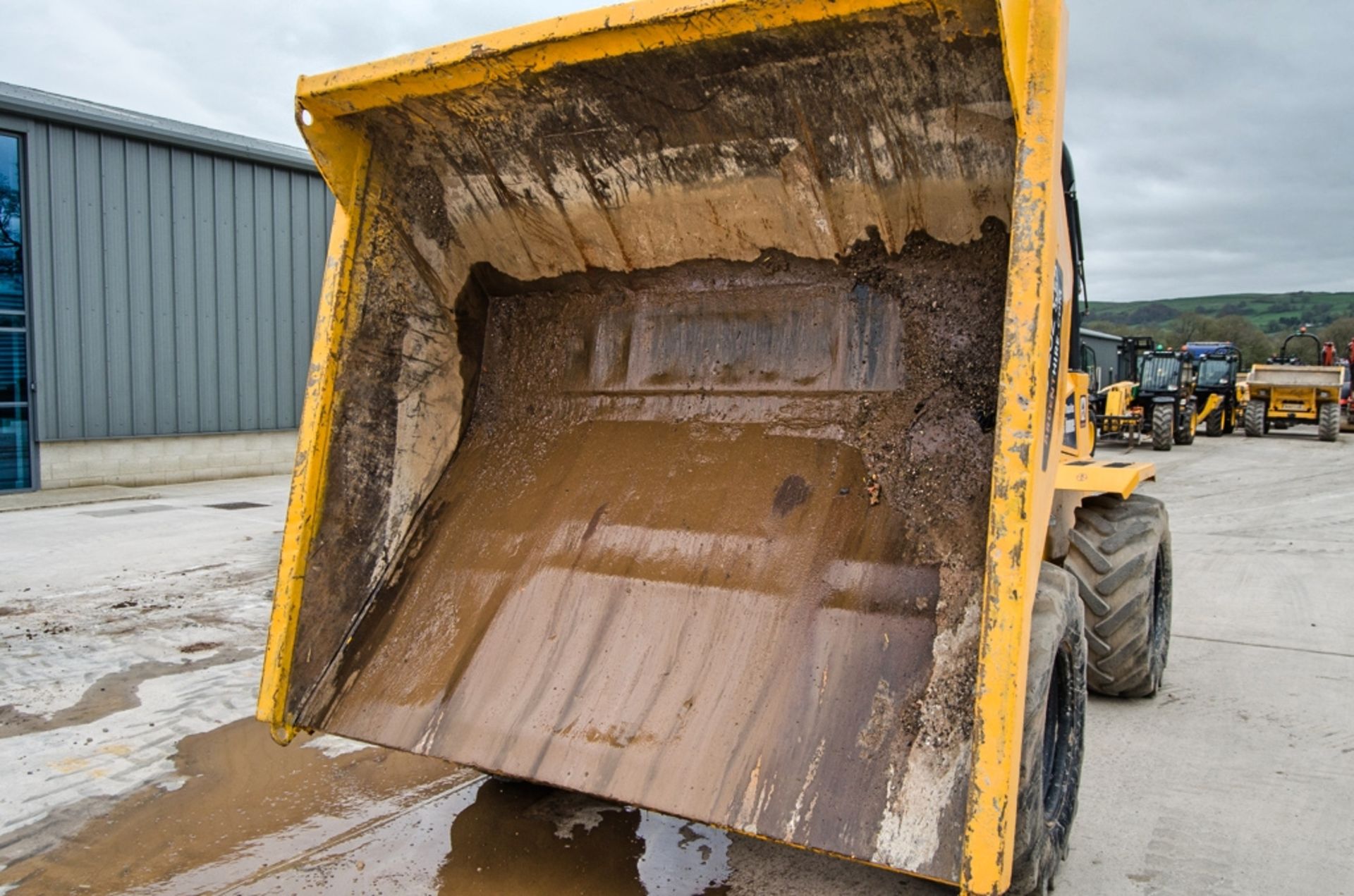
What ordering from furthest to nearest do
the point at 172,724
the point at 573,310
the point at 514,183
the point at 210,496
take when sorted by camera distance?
the point at 210,496 < the point at 172,724 < the point at 573,310 < the point at 514,183

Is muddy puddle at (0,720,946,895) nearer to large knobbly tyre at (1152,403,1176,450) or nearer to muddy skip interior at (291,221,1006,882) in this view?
muddy skip interior at (291,221,1006,882)

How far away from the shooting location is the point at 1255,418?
21.5m

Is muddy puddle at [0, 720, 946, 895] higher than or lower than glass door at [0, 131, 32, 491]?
lower

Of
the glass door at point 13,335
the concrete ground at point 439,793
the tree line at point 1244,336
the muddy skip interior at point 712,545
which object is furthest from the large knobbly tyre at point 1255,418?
the tree line at point 1244,336

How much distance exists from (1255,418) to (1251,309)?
8305cm

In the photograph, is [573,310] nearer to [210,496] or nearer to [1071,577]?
[1071,577]

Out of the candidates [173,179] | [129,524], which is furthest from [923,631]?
[173,179]

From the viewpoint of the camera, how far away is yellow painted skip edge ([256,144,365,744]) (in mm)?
2771

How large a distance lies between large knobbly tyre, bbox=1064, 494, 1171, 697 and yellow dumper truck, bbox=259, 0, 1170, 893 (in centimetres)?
51

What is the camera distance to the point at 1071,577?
9.21 ft

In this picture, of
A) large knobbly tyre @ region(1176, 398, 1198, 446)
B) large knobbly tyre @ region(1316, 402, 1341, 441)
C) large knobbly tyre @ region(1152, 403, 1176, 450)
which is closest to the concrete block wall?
large knobbly tyre @ region(1152, 403, 1176, 450)

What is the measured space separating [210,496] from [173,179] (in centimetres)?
400

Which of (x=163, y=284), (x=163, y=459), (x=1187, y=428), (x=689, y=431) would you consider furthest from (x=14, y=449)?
(x=1187, y=428)

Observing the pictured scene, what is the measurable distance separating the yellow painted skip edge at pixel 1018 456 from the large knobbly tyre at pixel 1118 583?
1956mm
